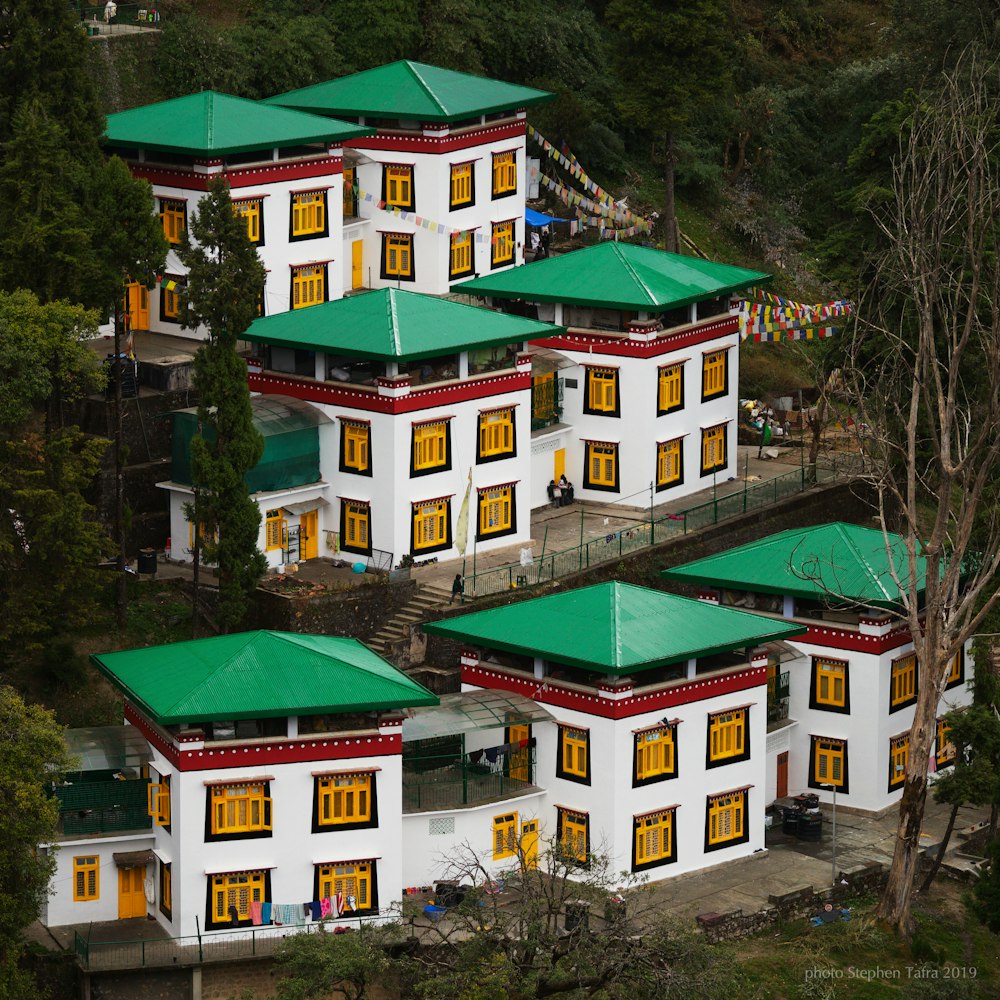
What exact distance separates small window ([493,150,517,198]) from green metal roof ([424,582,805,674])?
79.2ft

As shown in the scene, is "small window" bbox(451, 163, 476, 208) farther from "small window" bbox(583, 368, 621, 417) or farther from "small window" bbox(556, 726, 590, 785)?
"small window" bbox(556, 726, 590, 785)

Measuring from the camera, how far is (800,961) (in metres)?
67.6

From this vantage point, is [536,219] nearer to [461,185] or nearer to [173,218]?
[461,185]

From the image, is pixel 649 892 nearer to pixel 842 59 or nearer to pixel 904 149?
pixel 904 149

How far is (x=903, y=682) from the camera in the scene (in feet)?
252

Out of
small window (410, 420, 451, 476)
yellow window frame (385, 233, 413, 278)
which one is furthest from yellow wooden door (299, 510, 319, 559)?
yellow window frame (385, 233, 413, 278)

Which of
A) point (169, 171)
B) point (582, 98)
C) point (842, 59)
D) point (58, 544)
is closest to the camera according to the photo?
point (58, 544)

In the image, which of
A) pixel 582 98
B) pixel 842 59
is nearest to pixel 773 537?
→ pixel 582 98

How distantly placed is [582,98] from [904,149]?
69.8ft

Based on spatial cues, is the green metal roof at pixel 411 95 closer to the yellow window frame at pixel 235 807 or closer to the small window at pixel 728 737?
the small window at pixel 728 737

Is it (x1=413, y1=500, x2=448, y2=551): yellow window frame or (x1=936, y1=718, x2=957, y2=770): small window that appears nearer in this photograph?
(x1=936, y1=718, x2=957, y2=770): small window

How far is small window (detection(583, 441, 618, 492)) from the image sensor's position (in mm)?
86375

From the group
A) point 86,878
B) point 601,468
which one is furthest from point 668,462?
point 86,878

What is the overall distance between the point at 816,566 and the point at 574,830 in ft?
37.6
